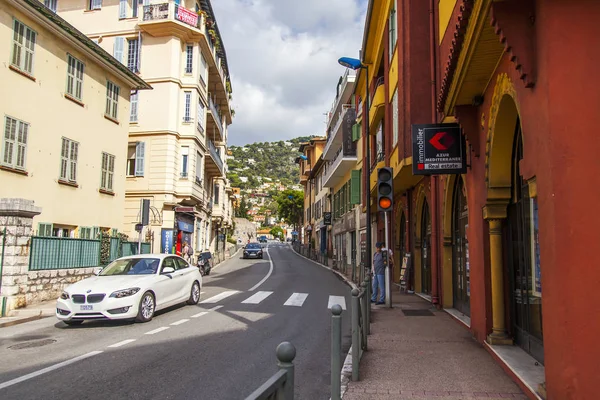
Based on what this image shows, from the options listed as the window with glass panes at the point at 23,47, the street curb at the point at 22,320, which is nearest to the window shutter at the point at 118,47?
the window with glass panes at the point at 23,47

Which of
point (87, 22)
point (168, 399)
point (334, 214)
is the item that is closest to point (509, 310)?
point (168, 399)

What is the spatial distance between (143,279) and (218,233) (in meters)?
43.8

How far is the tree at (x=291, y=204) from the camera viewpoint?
250 ft

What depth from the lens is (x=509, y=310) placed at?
7.54m

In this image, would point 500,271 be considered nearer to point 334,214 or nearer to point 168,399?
point 168,399

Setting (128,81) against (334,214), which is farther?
(334,214)

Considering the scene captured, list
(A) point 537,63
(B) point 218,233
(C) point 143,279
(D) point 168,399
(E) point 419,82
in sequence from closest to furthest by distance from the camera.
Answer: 1. (A) point 537,63
2. (D) point 168,399
3. (C) point 143,279
4. (E) point 419,82
5. (B) point 218,233

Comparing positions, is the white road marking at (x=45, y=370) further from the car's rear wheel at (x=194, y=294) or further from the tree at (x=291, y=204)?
the tree at (x=291, y=204)

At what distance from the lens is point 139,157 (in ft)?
94.8

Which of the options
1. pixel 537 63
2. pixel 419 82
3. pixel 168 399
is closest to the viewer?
pixel 537 63

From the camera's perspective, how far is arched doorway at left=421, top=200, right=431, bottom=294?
15.9m

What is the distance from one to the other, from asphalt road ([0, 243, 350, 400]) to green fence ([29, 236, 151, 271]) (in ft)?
10.2

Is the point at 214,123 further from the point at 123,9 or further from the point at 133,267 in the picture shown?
the point at 133,267

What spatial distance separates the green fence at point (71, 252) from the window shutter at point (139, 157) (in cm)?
957
